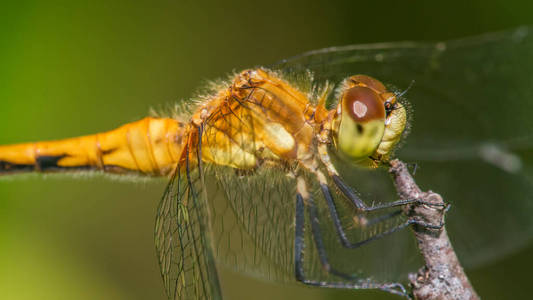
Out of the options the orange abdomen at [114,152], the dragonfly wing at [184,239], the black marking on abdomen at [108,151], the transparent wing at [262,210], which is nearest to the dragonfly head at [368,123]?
the transparent wing at [262,210]

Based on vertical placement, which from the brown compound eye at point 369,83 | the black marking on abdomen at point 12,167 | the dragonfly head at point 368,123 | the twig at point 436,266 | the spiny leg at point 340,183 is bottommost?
the twig at point 436,266

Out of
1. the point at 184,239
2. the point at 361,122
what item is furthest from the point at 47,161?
the point at 361,122

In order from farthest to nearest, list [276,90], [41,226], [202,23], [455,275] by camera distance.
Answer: [202,23] → [41,226] → [276,90] → [455,275]

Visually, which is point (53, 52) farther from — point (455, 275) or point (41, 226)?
point (455, 275)

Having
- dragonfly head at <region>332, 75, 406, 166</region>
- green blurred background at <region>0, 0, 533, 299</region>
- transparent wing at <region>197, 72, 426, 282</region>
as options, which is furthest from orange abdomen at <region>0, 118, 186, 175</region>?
dragonfly head at <region>332, 75, 406, 166</region>

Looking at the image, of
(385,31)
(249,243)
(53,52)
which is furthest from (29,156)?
(385,31)

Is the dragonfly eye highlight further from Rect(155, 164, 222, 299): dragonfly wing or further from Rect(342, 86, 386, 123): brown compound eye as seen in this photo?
Rect(155, 164, 222, 299): dragonfly wing

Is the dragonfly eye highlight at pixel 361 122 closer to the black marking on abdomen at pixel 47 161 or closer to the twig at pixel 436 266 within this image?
the twig at pixel 436 266

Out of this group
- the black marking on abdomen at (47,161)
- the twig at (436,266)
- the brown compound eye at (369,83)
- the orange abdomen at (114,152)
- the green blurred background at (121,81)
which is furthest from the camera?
the green blurred background at (121,81)
